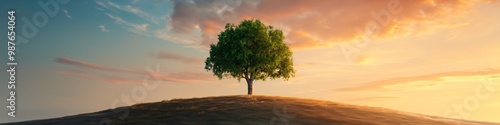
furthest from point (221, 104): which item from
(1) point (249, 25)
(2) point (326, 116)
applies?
(1) point (249, 25)

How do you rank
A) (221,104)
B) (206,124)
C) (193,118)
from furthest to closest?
(221,104), (193,118), (206,124)

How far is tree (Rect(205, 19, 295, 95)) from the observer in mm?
68938

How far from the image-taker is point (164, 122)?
4178 cm

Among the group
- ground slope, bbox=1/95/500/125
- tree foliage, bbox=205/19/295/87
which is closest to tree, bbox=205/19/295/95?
tree foliage, bbox=205/19/295/87

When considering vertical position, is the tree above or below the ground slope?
above

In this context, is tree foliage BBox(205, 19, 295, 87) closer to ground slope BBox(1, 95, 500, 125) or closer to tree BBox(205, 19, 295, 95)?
tree BBox(205, 19, 295, 95)

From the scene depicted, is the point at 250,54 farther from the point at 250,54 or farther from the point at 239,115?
the point at 239,115

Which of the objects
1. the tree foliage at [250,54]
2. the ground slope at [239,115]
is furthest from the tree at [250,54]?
the ground slope at [239,115]

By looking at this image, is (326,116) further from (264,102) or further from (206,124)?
(206,124)

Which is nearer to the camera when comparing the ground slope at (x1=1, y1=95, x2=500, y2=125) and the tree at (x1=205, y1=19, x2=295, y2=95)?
the ground slope at (x1=1, y1=95, x2=500, y2=125)

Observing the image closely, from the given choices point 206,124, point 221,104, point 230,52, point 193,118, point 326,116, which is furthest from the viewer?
point 230,52

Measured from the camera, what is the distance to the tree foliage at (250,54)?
68.9 metres

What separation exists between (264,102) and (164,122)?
17.3m

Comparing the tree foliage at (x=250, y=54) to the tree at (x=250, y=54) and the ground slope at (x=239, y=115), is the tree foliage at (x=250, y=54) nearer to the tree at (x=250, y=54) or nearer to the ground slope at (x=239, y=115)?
the tree at (x=250, y=54)
